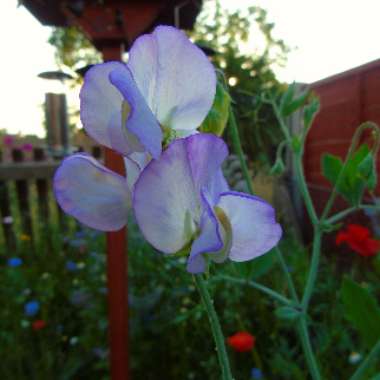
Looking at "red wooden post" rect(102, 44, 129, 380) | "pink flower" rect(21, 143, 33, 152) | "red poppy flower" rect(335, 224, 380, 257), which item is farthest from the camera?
"pink flower" rect(21, 143, 33, 152)

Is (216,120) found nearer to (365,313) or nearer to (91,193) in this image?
(91,193)

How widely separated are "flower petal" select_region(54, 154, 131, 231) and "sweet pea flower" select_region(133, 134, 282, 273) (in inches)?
1.5

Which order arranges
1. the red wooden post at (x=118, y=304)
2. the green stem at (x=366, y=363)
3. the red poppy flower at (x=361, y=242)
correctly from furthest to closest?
1. the red poppy flower at (x=361, y=242)
2. the red wooden post at (x=118, y=304)
3. the green stem at (x=366, y=363)

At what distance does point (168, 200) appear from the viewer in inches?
9.9

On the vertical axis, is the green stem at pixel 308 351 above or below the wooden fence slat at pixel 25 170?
above

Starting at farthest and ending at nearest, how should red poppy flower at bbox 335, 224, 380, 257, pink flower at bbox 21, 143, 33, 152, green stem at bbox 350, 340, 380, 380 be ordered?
pink flower at bbox 21, 143, 33, 152
red poppy flower at bbox 335, 224, 380, 257
green stem at bbox 350, 340, 380, 380

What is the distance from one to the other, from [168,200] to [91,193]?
0.06m

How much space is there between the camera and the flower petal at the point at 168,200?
0.24 m

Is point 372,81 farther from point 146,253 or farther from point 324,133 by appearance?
point 146,253

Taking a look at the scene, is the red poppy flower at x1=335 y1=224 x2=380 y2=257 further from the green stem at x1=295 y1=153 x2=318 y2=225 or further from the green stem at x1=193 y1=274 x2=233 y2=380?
the green stem at x1=193 y1=274 x2=233 y2=380

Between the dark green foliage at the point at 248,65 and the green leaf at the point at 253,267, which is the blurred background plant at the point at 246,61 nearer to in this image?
the dark green foliage at the point at 248,65

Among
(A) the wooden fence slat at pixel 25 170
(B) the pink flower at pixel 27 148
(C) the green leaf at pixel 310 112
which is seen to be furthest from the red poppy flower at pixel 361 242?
(B) the pink flower at pixel 27 148

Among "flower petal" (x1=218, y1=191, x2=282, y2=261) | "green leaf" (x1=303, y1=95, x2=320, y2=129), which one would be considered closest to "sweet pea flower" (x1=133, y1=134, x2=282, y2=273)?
"flower petal" (x1=218, y1=191, x2=282, y2=261)

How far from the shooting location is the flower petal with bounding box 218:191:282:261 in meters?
0.26
